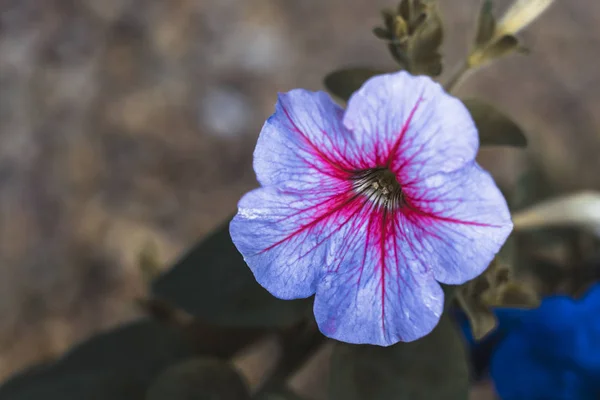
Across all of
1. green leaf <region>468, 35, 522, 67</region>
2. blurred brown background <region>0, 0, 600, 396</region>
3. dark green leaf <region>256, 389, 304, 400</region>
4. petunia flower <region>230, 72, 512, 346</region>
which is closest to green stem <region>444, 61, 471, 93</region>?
green leaf <region>468, 35, 522, 67</region>

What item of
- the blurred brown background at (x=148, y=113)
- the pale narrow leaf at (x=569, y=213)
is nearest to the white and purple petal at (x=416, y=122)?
the pale narrow leaf at (x=569, y=213)

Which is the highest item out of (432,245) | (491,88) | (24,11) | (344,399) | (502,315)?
(24,11)

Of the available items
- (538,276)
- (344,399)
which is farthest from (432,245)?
(538,276)

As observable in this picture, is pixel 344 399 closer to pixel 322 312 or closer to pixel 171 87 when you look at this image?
pixel 322 312

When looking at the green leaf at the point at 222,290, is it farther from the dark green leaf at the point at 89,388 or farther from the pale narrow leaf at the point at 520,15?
the pale narrow leaf at the point at 520,15

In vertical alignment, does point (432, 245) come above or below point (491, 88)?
above

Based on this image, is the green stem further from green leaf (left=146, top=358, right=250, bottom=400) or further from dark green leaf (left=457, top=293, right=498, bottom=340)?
green leaf (left=146, top=358, right=250, bottom=400)

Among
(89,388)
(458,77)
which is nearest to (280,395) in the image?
(89,388)
